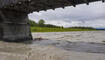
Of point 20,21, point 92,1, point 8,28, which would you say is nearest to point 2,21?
point 8,28

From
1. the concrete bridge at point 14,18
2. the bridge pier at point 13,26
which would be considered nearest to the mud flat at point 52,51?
the bridge pier at point 13,26

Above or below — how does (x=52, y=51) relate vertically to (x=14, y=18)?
below

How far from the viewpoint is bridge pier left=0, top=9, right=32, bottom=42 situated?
88.3 feet

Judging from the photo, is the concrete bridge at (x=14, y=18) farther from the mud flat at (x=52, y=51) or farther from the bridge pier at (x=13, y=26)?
the mud flat at (x=52, y=51)

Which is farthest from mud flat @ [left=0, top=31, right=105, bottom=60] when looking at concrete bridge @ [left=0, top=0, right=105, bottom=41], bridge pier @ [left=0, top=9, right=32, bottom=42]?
concrete bridge @ [left=0, top=0, right=105, bottom=41]

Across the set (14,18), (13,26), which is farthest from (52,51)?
(14,18)

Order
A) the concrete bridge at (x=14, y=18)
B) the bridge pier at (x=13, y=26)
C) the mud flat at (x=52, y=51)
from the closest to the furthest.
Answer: the mud flat at (x=52, y=51)
the concrete bridge at (x=14, y=18)
the bridge pier at (x=13, y=26)

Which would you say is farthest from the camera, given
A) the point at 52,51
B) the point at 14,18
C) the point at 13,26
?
the point at 14,18

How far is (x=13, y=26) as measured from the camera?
28000mm

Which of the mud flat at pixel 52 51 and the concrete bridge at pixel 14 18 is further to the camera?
the concrete bridge at pixel 14 18

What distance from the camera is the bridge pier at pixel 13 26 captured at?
26.9 m

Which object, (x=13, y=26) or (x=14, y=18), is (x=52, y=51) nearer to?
(x=13, y=26)

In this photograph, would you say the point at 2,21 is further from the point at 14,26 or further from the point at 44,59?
the point at 44,59

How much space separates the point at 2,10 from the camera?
27.3 metres
